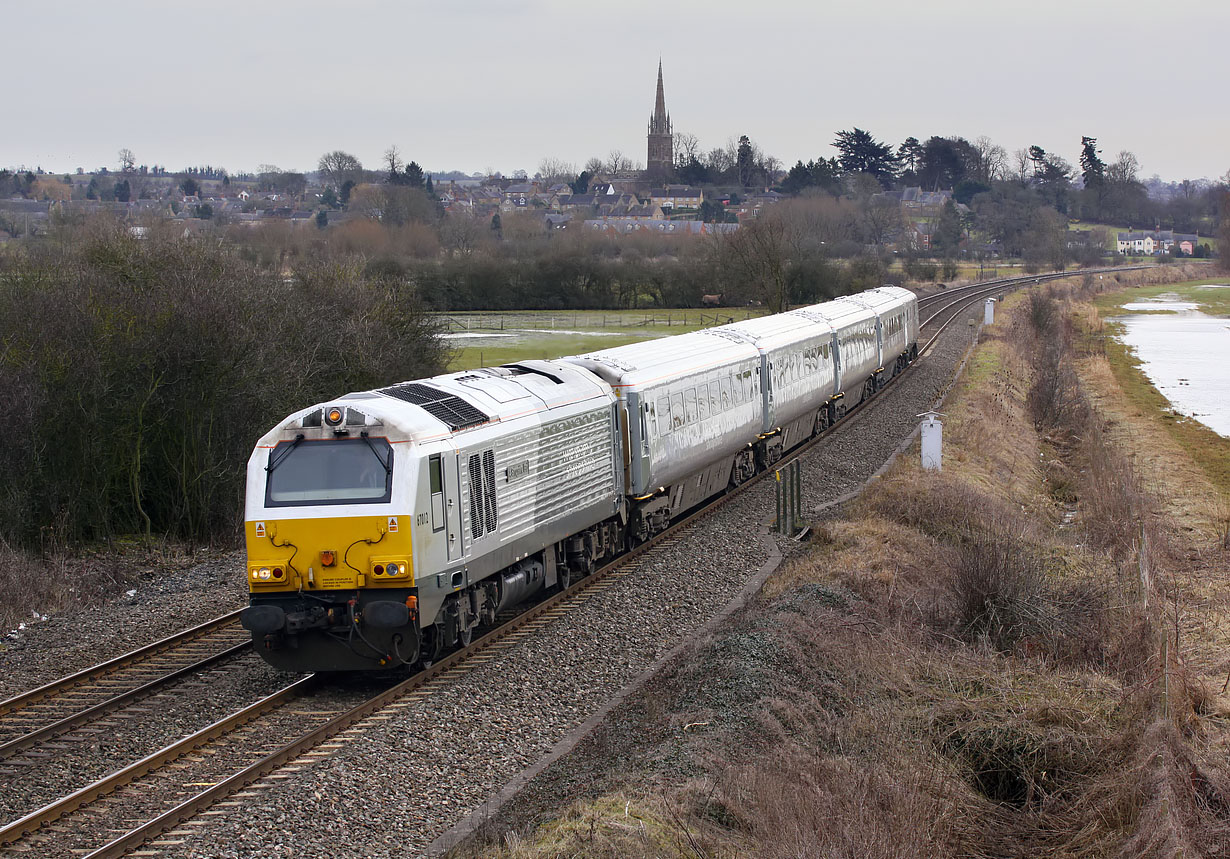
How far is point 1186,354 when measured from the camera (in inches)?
2436

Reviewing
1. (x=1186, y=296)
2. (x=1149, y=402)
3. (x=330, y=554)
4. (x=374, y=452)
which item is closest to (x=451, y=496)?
(x=374, y=452)

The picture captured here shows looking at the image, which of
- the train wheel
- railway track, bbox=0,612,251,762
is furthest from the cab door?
railway track, bbox=0,612,251,762

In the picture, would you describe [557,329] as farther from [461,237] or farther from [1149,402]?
[1149,402]

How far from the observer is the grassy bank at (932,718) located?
28.0 ft

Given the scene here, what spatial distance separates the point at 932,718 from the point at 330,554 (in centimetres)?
620

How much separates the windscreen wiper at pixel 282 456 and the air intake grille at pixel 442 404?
52.4 inches

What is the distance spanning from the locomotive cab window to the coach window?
50 cm

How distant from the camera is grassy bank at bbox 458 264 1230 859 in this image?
28.0 ft

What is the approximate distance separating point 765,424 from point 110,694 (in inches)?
627

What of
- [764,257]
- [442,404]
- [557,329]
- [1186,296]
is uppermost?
[764,257]

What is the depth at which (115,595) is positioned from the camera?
17.7 meters

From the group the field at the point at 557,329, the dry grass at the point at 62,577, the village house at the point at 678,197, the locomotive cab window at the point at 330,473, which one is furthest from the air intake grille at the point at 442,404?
the village house at the point at 678,197

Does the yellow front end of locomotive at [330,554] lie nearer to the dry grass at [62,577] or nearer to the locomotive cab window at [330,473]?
the locomotive cab window at [330,473]

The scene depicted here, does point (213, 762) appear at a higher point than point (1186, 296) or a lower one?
lower
